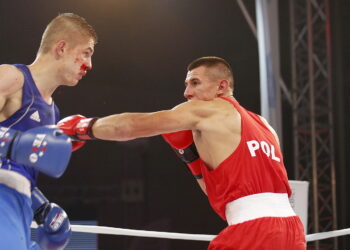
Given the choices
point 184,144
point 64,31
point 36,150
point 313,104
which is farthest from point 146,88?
point 36,150

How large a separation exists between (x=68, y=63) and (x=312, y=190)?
445 cm

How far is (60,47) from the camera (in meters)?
1.82

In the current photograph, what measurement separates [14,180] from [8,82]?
1.05 feet

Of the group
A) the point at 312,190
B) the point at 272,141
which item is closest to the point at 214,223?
the point at 312,190

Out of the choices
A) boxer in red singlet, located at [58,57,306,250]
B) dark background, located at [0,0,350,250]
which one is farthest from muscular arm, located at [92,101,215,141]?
dark background, located at [0,0,350,250]

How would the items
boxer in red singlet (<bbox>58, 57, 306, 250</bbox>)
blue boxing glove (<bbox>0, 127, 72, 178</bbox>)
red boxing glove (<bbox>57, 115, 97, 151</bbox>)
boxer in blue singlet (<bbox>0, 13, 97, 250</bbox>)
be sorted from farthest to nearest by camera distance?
red boxing glove (<bbox>57, 115, 97, 151</bbox>)
boxer in red singlet (<bbox>58, 57, 306, 250</bbox>)
boxer in blue singlet (<bbox>0, 13, 97, 250</bbox>)
blue boxing glove (<bbox>0, 127, 72, 178</bbox>)

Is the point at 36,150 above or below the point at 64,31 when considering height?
below

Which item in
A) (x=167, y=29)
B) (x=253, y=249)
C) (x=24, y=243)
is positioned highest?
(x=167, y=29)

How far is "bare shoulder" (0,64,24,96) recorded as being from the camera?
153cm

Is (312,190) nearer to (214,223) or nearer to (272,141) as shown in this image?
(214,223)

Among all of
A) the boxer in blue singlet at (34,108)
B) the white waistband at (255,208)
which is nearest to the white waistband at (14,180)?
the boxer in blue singlet at (34,108)

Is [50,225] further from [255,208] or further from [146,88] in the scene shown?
[146,88]

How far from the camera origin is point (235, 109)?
1806mm

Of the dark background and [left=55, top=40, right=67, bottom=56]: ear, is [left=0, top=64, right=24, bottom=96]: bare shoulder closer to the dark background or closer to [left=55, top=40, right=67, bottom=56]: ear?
[left=55, top=40, right=67, bottom=56]: ear
